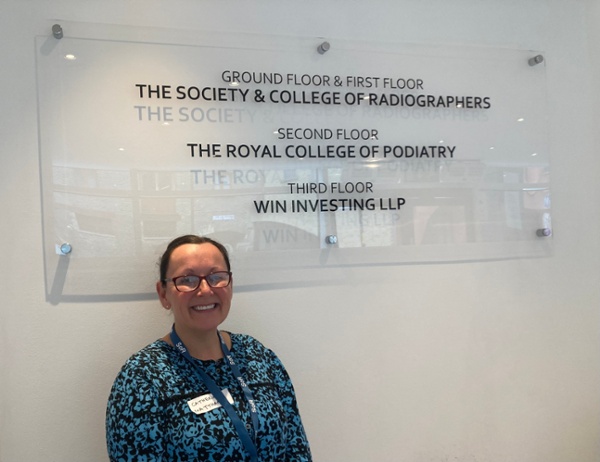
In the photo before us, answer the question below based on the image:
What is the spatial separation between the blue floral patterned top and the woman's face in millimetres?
108

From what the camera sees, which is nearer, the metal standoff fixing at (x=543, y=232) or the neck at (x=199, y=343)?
the neck at (x=199, y=343)

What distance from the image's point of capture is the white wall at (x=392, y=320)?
167cm

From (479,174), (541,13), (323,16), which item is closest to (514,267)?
(479,174)

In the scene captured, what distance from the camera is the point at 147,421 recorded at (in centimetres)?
137

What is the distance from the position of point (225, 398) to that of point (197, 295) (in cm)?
31

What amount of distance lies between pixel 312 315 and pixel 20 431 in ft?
3.39

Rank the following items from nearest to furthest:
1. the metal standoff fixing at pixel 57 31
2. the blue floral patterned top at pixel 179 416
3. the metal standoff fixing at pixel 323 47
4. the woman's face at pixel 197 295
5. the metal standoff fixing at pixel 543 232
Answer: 1. the blue floral patterned top at pixel 179 416
2. the woman's face at pixel 197 295
3. the metal standoff fixing at pixel 57 31
4. the metal standoff fixing at pixel 323 47
5. the metal standoff fixing at pixel 543 232

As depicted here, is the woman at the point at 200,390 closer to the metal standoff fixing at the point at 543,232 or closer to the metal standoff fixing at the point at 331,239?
the metal standoff fixing at the point at 331,239

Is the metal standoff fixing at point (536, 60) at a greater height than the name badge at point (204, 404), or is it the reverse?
the metal standoff fixing at point (536, 60)

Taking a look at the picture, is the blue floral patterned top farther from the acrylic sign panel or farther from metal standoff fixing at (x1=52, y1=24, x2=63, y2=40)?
metal standoff fixing at (x1=52, y1=24, x2=63, y2=40)

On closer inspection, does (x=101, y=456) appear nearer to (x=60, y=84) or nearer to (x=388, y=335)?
(x=388, y=335)

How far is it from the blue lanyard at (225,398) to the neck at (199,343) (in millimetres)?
14

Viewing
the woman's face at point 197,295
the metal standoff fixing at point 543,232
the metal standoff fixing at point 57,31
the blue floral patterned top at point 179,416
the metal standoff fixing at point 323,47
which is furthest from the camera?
the metal standoff fixing at point 543,232

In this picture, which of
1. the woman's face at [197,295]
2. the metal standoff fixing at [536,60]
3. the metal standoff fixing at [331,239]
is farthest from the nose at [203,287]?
the metal standoff fixing at [536,60]
